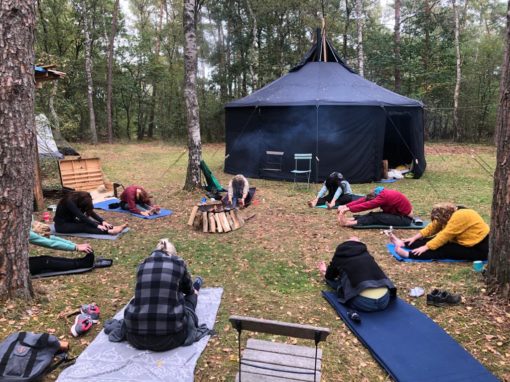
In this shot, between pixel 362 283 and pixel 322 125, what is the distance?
7226 mm

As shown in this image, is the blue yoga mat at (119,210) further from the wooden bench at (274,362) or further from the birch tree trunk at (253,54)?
the birch tree trunk at (253,54)

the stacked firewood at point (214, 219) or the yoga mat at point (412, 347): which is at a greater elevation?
the stacked firewood at point (214, 219)

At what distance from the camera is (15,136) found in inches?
133

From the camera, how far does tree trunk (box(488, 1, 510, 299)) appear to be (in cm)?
369

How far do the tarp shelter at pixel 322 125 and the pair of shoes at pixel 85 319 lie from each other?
7.71m

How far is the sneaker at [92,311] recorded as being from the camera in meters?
3.59

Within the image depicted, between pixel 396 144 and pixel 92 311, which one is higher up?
pixel 396 144

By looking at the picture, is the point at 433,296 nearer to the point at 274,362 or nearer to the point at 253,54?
the point at 274,362

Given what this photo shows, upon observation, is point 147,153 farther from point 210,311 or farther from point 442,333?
point 442,333

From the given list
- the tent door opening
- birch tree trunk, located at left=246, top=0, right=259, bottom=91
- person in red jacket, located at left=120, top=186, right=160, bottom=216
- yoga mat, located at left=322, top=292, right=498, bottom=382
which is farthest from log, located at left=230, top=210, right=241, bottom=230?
birch tree trunk, located at left=246, top=0, right=259, bottom=91

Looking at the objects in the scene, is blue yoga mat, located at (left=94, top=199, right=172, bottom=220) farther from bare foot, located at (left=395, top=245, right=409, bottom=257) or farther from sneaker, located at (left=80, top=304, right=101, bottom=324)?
bare foot, located at (left=395, top=245, right=409, bottom=257)

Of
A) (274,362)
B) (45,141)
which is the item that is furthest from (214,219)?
(45,141)

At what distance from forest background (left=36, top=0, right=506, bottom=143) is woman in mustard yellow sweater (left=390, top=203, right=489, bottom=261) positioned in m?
13.5

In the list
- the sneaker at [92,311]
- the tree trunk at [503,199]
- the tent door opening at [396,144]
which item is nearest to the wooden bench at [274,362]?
the sneaker at [92,311]
